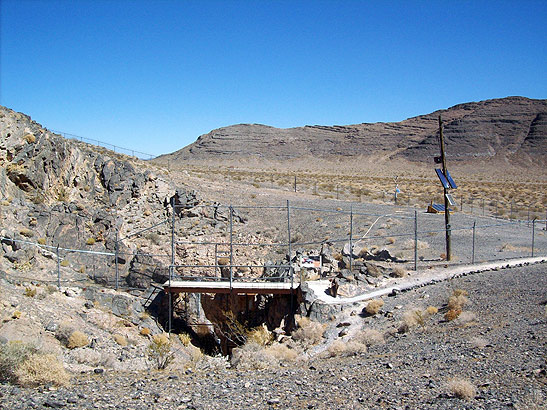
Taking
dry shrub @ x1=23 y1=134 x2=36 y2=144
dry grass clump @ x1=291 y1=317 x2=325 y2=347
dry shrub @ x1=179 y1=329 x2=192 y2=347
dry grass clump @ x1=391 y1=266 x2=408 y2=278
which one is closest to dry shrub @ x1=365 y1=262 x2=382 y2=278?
dry grass clump @ x1=391 y1=266 x2=408 y2=278

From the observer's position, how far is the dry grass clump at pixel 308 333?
1532 centimetres

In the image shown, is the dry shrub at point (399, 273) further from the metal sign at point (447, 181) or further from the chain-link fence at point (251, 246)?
the metal sign at point (447, 181)

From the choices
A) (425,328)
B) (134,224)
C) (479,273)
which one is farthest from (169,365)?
(134,224)

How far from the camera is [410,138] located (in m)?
149

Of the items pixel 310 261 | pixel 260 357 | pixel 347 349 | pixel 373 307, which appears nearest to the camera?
pixel 260 357

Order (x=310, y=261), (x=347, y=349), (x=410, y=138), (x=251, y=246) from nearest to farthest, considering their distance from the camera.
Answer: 1. (x=347, y=349)
2. (x=310, y=261)
3. (x=251, y=246)
4. (x=410, y=138)

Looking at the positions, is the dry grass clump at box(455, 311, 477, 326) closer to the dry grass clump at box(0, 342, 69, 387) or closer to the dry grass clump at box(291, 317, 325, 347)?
the dry grass clump at box(291, 317, 325, 347)

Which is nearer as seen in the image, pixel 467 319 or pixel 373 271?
pixel 467 319

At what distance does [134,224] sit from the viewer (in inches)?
1144

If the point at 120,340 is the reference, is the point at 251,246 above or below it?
above

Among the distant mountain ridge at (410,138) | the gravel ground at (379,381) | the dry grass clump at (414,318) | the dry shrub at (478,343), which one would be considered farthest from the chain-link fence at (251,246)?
the distant mountain ridge at (410,138)

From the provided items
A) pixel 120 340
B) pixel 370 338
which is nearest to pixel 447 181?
pixel 370 338

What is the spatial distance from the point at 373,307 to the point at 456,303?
8.35 feet

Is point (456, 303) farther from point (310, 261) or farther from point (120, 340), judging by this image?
point (120, 340)
